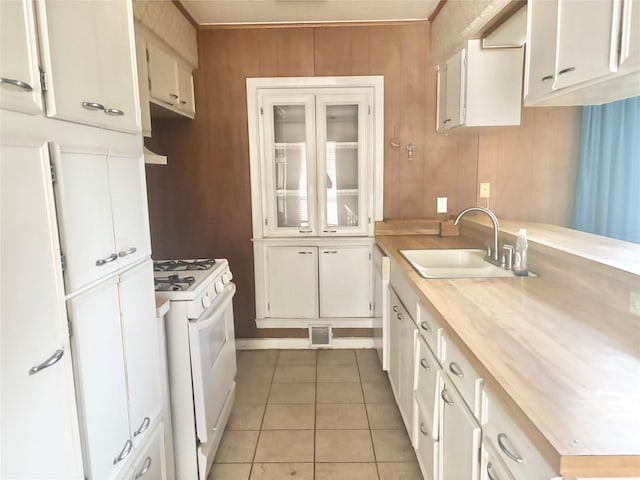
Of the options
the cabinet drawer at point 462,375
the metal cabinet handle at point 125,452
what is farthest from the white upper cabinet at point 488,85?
the metal cabinet handle at point 125,452

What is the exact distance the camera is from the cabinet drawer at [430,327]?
157 centimetres

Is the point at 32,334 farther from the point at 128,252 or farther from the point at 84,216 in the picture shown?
the point at 128,252

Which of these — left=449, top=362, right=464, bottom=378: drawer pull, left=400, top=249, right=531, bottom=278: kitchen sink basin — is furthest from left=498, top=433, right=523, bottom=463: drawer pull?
left=400, top=249, right=531, bottom=278: kitchen sink basin

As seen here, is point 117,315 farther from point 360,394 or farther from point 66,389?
point 360,394

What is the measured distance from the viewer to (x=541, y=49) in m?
1.69

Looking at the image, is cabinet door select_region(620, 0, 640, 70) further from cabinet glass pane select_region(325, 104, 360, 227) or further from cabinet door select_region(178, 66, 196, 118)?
cabinet door select_region(178, 66, 196, 118)

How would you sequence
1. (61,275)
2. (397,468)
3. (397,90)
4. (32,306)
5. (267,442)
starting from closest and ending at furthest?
(32,306) < (61,275) < (397,468) < (267,442) < (397,90)

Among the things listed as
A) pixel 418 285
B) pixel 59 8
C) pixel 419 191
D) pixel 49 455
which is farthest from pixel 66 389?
pixel 419 191

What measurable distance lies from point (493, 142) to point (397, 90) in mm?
856

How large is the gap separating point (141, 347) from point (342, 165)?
89.7 inches

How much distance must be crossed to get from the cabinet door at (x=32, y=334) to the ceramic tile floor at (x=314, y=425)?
1302 millimetres

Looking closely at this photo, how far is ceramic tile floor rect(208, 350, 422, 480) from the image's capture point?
2.10 metres

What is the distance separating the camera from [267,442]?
231 cm

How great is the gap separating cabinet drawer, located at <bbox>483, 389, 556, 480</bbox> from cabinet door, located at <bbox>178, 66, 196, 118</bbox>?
8.88 ft
